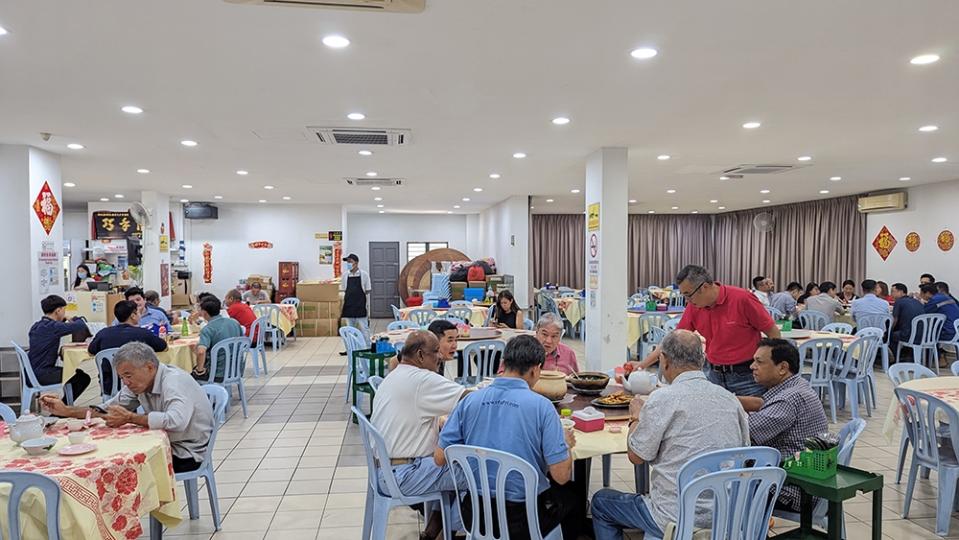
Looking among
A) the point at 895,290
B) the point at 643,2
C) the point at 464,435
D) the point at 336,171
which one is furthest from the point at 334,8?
the point at 895,290

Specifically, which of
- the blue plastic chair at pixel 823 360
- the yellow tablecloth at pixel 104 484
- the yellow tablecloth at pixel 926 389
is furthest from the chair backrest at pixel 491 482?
the blue plastic chair at pixel 823 360

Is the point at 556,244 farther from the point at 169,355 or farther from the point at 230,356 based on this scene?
the point at 169,355

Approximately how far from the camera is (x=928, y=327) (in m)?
7.83

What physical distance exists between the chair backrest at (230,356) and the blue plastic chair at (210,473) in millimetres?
2042

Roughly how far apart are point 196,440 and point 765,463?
106 inches

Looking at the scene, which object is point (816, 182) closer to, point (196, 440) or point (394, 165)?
point (394, 165)

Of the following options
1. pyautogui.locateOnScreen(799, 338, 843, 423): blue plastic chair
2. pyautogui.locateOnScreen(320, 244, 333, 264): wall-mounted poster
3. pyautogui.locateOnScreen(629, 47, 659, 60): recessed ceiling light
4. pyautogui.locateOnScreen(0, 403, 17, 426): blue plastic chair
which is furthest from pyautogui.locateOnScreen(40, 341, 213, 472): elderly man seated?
pyautogui.locateOnScreen(320, 244, 333, 264): wall-mounted poster

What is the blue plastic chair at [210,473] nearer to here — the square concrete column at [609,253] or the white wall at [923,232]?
the square concrete column at [609,253]

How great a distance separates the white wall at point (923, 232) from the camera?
9.79m

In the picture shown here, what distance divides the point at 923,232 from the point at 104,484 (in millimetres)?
11988

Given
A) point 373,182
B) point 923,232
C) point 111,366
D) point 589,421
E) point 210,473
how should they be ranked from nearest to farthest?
1. point 589,421
2. point 210,473
3. point 111,366
4. point 373,182
5. point 923,232

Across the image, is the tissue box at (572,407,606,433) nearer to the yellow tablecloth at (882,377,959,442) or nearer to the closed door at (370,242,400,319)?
the yellow tablecloth at (882,377,959,442)

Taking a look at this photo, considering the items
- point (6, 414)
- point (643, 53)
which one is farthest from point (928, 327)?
point (6, 414)

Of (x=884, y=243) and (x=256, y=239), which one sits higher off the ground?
(x=256, y=239)
